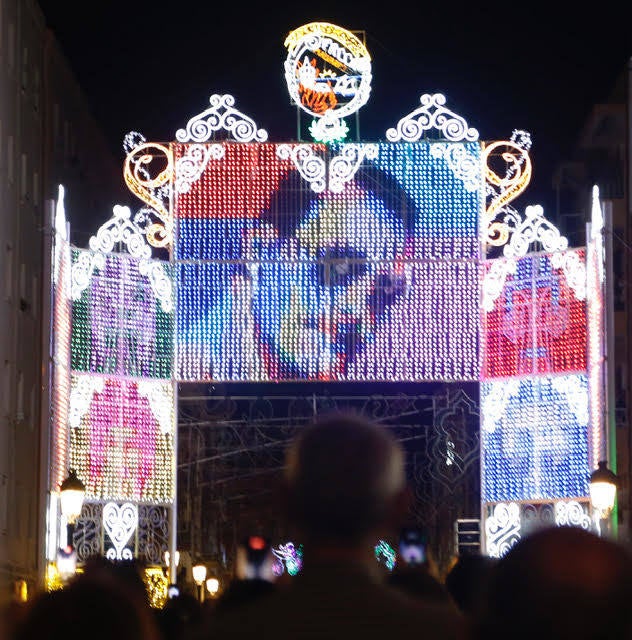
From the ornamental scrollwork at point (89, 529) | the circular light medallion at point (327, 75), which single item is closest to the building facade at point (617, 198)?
the circular light medallion at point (327, 75)

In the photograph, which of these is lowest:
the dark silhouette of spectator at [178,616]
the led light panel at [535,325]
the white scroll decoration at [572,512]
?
the white scroll decoration at [572,512]

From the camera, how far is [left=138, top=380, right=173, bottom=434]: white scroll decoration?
27.8 metres

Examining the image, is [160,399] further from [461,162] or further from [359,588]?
[359,588]

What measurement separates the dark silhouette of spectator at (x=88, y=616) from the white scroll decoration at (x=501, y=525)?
23.8 m

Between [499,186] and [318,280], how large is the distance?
10.9ft

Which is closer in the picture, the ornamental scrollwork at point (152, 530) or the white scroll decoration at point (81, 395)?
the white scroll decoration at point (81, 395)

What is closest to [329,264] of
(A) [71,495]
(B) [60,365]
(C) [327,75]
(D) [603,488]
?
(C) [327,75]

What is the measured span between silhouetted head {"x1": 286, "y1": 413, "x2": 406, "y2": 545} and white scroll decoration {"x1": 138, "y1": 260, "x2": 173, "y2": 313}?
77.7 feet

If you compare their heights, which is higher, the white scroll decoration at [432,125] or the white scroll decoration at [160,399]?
the white scroll decoration at [432,125]

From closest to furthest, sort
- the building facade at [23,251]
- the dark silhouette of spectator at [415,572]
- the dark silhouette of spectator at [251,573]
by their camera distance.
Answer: the dark silhouette of spectator at [415,572]
the dark silhouette of spectator at [251,573]
the building facade at [23,251]

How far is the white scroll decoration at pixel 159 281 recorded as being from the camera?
2783cm

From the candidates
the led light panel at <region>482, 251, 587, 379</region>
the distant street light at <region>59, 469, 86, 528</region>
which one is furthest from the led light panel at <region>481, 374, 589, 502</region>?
the distant street light at <region>59, 469, 86, 528</region>

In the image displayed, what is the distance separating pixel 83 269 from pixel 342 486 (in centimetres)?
2378

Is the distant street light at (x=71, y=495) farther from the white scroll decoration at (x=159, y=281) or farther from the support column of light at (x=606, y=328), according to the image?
the support column of light at (x=606, y=328)
